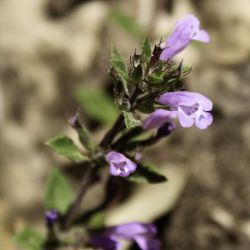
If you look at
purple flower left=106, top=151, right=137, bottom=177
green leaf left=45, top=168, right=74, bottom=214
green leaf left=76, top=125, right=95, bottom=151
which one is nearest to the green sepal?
purple flower left=106, top=151, right=137, bottom=177

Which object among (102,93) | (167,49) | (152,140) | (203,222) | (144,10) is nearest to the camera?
(167,49)

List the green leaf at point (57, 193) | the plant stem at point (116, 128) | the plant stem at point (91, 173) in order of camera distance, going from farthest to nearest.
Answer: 1. the green leaf at point (57, 193)
2. the plant stem at point (91, 173)
3. the plant stem at point (116, 128)

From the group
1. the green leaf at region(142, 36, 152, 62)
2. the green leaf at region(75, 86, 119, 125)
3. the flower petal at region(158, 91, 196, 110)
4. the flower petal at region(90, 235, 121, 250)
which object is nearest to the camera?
the flower petal at region(158, 91, 196, 110)

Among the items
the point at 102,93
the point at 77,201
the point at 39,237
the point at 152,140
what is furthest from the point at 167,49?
the point at 102,93

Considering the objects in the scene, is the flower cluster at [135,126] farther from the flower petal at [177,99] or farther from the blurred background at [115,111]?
the blurred background at [115,111]

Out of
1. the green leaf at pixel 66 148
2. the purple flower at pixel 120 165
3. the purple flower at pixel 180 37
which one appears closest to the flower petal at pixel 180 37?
the purple flower at pixel 180 37

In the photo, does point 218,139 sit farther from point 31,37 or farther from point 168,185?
point 31,37

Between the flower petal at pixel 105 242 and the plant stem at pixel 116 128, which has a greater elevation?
the plant stem at pixel 116 128

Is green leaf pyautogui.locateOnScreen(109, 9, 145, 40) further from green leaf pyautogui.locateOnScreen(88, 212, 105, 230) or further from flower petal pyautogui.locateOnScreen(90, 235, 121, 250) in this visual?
flower petal pyautogui.locateOnScreen(90, 235, 121, 250)
